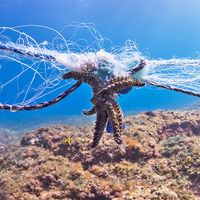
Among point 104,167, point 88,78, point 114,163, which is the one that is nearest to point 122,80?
point 88,78

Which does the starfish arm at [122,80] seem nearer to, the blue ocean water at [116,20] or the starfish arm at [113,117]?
the starfish arm at [113,117]

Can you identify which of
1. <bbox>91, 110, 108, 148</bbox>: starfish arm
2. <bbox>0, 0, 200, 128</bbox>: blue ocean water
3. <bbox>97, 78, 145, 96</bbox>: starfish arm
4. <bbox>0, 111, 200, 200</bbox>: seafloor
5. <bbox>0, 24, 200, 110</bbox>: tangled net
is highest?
<bbox>0, 0, 200, 128</bbox>: blue ocean water

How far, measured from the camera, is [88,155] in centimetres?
1120

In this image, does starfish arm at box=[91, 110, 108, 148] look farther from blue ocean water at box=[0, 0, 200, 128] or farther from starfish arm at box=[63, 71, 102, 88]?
blue ocean water at box=[0, 0, 200, 128]

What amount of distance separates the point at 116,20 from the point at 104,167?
316ft

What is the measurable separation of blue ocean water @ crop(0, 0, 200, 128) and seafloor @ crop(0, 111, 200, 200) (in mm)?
27079

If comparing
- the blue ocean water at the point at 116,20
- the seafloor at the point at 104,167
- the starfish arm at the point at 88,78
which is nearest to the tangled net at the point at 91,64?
the starfish arm at the point at 88,78

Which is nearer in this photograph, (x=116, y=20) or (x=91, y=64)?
(x=91, y=64)

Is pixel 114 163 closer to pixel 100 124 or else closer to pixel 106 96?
pixel 100 124

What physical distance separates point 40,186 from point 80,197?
1261mm

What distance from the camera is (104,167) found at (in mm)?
10703

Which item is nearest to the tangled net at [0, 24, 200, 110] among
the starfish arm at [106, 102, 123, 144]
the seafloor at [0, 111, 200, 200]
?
the starfish arm at [106, 102, 123, 144]

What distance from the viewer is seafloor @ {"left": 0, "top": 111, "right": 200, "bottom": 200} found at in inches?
368

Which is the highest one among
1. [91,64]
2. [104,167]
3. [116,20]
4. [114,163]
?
[116,20]
